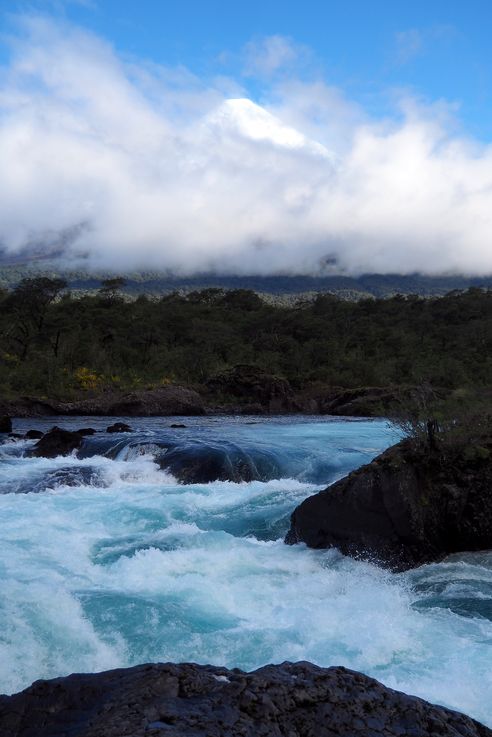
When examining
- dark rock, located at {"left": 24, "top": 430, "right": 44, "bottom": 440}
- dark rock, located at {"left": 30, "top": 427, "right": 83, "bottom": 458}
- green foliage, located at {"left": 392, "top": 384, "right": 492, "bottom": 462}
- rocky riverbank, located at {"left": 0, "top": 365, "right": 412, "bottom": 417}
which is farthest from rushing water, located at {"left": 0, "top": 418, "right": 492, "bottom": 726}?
rocky riverbank, located at {"left": 0, "top": 365, "right": 412, "bottom": 417}

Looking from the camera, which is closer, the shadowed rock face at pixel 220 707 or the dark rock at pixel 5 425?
the shadowed rock face at pixel 220 707

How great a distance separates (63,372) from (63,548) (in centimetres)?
3326

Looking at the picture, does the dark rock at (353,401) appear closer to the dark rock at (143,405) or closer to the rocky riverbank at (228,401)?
the rocky riverbank at (228,401)

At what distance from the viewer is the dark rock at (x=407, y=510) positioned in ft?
29.6

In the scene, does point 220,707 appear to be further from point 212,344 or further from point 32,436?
point 212,344

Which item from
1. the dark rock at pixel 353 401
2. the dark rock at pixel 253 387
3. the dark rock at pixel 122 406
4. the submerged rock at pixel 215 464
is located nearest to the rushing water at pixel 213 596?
the submerged rock at pixel 215 464

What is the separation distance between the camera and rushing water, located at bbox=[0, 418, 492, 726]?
5.89m

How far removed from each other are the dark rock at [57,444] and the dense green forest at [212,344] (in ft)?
59.9

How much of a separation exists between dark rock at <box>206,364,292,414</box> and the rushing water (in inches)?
963

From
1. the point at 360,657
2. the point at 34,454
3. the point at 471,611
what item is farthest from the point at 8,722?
the point at 34,454

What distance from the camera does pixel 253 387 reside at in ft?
128

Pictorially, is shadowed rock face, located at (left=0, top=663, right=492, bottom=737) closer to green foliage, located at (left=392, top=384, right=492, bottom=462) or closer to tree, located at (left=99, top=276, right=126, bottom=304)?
green foliage, located at (left=392, top=384, right=492, bottom=462)

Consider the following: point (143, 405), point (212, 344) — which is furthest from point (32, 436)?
point (212, 344)

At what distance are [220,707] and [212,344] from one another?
49423 mm
